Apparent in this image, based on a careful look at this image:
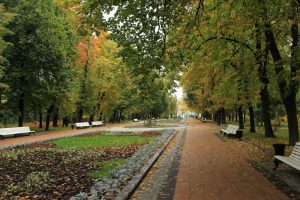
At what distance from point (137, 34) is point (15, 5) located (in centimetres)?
2750

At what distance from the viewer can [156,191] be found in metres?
9.13

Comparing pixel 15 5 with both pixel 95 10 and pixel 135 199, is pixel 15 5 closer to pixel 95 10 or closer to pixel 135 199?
pixel 95 10

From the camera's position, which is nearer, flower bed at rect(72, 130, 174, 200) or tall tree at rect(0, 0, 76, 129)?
flower bed at rect(72, 130, 174, 200)

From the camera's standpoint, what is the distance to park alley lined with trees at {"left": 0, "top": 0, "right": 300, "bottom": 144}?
11273 mm

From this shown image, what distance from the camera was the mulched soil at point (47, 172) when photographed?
912 centimetres

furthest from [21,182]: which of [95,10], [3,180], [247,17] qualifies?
[247,17]

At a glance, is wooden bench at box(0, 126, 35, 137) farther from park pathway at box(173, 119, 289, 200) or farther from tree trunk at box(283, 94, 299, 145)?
tree trunk at box(283, 94, 299, 145)

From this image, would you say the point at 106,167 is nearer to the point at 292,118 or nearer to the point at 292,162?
the point at 292,162

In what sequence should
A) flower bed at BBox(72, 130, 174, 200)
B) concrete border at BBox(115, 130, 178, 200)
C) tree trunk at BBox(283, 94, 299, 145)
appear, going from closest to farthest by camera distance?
concrete border at BBox(115, 130, 178, 200) → flower bed at BBox(72, 130, 174, 200) → tree trunk at BBox(283, 94, 299, 145)

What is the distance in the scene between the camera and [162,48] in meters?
11.6

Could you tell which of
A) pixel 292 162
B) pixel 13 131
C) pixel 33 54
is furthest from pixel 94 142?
pixel 33 54

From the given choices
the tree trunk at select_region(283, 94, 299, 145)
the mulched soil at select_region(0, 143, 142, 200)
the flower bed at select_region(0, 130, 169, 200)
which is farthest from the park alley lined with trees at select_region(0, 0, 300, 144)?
the mulched soil at select_region(0, 143, 142, 200)

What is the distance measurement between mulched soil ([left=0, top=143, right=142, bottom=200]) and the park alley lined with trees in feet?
9.52

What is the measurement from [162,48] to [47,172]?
5.14m
